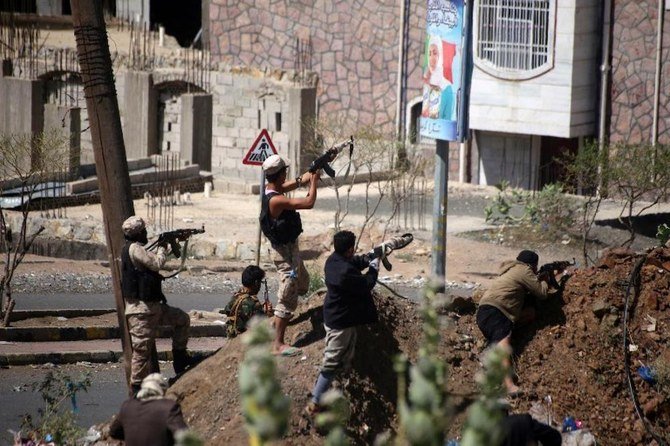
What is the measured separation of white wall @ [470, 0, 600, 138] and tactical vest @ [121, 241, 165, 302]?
19874mm

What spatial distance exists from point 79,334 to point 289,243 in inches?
192

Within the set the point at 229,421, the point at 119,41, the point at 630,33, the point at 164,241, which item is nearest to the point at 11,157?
the point at 164,241

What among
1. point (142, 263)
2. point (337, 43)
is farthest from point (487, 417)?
point (337, 43)

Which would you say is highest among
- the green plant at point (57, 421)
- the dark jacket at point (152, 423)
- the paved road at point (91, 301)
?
the dark jacket at point (152, 423)

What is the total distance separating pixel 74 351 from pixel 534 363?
5076mm

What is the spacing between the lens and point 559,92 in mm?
28906

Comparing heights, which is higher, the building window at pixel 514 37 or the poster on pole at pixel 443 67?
the building window at pixel 514 37

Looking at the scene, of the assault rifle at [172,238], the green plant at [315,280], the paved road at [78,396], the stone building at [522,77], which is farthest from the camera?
the stone building at [522,77]

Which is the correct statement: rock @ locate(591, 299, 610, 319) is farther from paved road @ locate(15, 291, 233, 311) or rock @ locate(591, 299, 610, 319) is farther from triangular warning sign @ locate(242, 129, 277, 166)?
triangular warning sign @ locate(242, 129, 277, 166)

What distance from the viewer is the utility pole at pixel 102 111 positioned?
35.0ft

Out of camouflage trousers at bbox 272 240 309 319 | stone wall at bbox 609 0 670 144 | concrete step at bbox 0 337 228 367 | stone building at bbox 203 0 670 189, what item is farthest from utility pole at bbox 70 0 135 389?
stone wall at bbox 609 0 670 144

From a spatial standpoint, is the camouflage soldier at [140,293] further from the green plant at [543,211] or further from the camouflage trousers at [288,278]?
the green plant at [543,211]

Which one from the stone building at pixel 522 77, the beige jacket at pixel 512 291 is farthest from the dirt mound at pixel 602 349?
the stone building at pixel 522 77

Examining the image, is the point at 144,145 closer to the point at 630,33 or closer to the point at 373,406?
the point at 630,33
